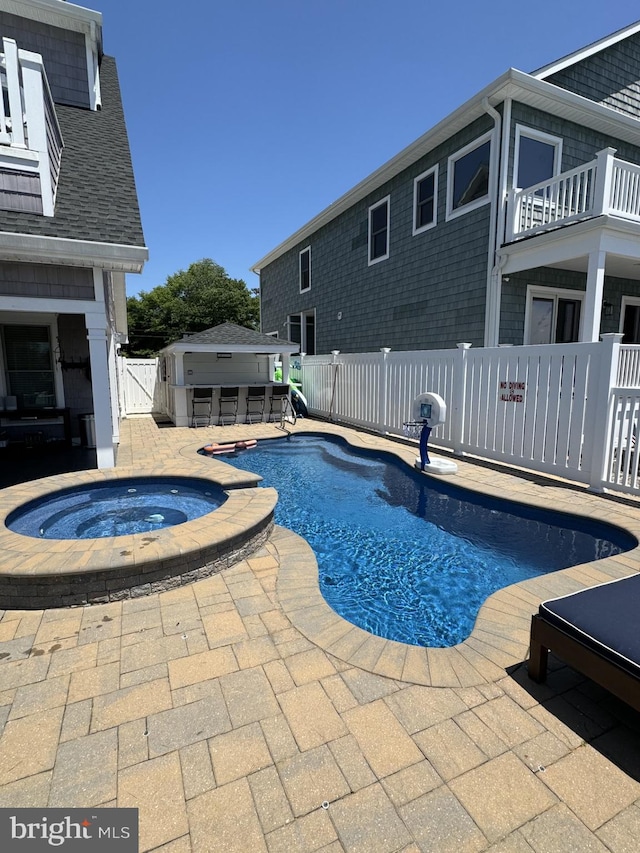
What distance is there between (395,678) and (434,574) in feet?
5.64

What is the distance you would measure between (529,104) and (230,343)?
7.92 m

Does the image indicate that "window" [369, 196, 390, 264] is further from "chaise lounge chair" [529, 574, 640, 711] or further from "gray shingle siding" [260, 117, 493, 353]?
"chaise lounge chair" [529, 574, 640, 711]

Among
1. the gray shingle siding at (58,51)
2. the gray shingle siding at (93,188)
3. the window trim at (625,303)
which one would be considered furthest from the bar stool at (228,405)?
the window trim at (625,303)

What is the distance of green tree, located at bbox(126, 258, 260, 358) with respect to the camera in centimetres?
3309

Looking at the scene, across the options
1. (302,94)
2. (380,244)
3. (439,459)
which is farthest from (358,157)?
(439,459)

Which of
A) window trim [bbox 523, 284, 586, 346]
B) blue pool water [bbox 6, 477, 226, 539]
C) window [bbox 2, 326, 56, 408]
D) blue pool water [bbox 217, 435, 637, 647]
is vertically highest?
window trim [bbox 523, 284, 586, 346]

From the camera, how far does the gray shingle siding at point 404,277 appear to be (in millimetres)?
8828

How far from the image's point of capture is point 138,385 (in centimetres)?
1376

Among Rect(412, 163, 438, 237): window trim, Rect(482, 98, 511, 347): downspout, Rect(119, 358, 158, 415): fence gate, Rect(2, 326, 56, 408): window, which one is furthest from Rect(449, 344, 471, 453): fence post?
Rect(119, 358, 158, 415): fence gate

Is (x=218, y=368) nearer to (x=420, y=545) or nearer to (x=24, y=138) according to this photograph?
(x=24, y=138)

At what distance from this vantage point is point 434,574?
370 centimetres

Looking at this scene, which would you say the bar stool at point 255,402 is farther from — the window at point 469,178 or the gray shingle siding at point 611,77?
the gray shingle siding at point 611,77

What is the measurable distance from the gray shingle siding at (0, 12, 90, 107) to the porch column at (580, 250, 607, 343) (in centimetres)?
1004

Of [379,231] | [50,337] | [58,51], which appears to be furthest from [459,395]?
[58,51]
